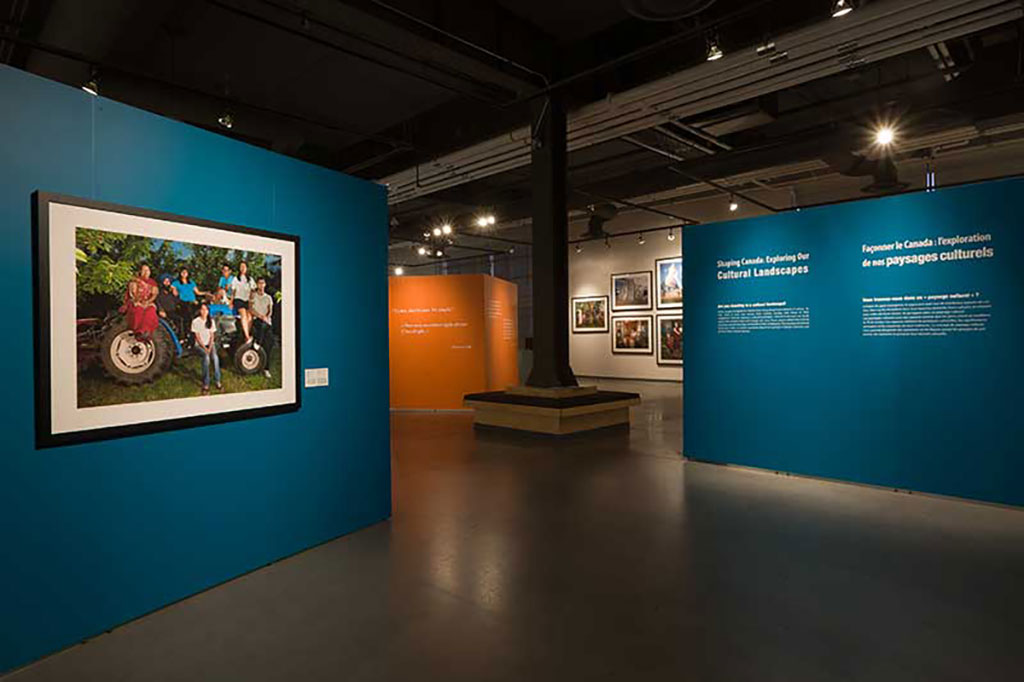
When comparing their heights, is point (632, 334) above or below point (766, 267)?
below

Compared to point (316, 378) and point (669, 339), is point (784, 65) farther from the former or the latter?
point (669, 339)

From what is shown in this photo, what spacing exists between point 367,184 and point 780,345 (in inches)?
183

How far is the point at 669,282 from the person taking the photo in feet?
52.2

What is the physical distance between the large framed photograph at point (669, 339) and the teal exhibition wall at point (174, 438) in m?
12.7

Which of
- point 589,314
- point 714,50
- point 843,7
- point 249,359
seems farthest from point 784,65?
point 589,314

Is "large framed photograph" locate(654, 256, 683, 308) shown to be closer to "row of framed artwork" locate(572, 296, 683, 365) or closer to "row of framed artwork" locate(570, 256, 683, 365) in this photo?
"row of framed artwork" locate(570, 256, 683, 365)

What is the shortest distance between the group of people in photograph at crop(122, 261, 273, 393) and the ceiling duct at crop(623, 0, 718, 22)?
3.52m

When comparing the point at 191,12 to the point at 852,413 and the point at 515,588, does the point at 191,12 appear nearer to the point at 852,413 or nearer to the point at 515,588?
the point at 515,588

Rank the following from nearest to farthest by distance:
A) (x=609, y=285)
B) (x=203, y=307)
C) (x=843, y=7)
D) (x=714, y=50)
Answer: (x=203, y=307), (x=843, y=7), (x=714, y=50), (x=609, y=285)

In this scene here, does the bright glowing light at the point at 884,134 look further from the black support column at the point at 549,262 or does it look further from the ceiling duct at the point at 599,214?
the ceiling duct at the point at 599,214

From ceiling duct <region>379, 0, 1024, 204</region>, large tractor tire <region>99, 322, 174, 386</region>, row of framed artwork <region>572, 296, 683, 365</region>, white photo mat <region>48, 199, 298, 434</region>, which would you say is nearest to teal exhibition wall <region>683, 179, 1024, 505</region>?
ceiling duct <region>379, 0, 1024, 204</region>

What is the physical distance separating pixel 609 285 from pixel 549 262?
9.68 m

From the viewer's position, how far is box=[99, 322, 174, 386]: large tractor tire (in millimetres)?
2762

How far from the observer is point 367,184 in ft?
14.3
